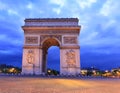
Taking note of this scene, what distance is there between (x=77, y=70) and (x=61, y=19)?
7.52 meters

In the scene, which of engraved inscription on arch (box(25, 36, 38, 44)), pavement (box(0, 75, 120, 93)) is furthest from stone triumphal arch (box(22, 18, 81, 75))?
pavement (box(0, 75, 120, 93))

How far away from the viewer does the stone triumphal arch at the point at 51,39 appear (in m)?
32.3

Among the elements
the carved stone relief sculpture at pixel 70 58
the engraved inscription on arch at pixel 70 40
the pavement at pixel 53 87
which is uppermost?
the engraved inscription on arch at pixel 70 40

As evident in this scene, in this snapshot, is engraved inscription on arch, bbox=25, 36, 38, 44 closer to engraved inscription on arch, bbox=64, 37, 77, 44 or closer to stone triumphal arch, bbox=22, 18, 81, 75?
stone triumphal arch, bbox=22, 18, 81, 75

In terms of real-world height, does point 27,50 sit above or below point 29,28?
below

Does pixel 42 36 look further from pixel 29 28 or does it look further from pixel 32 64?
pixel 32 64

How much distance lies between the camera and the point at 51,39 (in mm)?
33875

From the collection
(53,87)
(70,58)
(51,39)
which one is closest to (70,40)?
(70,58)

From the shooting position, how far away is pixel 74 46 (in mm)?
32531

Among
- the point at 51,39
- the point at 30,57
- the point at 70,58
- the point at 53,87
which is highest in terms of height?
the point at 51,39

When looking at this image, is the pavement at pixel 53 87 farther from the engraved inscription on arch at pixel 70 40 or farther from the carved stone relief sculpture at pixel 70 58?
the engraved inscription on arch at pixel 70 40

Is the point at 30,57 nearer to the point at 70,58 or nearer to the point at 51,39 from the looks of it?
the point at 51,39

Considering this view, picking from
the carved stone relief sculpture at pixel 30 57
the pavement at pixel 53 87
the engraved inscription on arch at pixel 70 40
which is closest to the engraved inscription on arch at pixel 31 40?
the carved stone relief sculpture at pixel 30 57

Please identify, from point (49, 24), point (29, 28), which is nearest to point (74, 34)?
point (49, 24)
